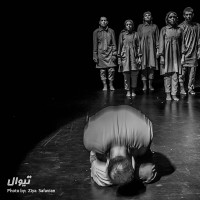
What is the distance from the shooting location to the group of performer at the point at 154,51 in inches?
242

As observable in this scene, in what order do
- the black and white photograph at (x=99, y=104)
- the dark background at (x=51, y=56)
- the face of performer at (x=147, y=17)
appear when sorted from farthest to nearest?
the face of performer at (x=147, y=17) < the dark background at (x=51, y=56) < the black and white photograph at (x=99, y=104)

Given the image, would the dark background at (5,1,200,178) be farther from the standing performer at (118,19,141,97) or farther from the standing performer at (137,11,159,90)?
the standing performer at (137,11,159,90)

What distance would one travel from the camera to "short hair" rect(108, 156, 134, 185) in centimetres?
255

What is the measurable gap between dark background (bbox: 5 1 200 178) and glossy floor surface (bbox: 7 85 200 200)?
386mm

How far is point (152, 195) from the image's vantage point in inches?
110

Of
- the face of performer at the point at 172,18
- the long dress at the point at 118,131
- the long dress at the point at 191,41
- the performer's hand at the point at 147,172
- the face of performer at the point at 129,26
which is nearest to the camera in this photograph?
the long dress at the point at 118,131

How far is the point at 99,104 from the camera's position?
248 inches

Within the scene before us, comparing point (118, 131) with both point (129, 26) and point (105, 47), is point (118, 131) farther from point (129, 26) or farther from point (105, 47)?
point (105, 47)

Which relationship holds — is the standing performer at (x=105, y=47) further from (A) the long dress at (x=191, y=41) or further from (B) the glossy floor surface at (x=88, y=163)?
(B) the glossy floor surface at (x=88, y=163)

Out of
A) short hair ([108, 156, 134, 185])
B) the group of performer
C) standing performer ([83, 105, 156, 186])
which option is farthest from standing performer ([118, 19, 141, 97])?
short hair ([108, 156, 134, 185])

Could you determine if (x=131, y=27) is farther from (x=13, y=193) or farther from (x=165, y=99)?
(x=13, y=193)

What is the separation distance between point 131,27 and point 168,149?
335cm

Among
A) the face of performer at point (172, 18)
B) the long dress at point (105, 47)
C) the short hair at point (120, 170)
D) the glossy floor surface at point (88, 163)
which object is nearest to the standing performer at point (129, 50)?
the long dress at point (105, 47)

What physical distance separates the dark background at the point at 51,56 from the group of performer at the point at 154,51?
39.1 inches
